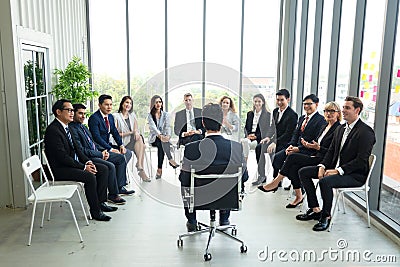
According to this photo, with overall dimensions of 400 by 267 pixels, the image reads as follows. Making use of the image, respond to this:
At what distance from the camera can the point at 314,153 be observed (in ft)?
13.6

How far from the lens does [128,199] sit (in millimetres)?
4434

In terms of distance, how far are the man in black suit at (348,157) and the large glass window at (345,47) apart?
2.93 ft

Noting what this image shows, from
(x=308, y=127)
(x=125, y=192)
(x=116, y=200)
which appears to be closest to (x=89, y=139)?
(x=116, y=200)

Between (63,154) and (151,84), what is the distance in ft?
12.4

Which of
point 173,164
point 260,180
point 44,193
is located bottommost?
point 260,180

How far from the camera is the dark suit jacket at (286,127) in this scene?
4645 millimetres

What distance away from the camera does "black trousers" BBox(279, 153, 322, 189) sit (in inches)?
160

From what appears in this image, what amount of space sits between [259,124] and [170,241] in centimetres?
249

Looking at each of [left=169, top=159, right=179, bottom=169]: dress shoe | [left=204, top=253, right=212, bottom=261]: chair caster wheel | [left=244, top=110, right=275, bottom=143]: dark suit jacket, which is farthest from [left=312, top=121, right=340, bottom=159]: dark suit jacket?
[left=169, top=159, right=179, bottom=169]: dress shoe

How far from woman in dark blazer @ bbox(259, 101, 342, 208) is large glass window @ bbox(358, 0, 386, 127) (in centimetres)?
34

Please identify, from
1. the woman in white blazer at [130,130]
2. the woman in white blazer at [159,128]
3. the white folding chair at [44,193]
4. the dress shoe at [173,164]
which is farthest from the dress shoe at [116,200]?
the dress shoe at [173,164]

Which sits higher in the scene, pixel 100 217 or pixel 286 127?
pixel 286 127

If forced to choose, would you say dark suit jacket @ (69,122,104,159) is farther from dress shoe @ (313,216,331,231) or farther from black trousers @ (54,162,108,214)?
dress shoe @ (313,216,331,231)

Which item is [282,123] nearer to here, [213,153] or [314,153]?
[314,153]
